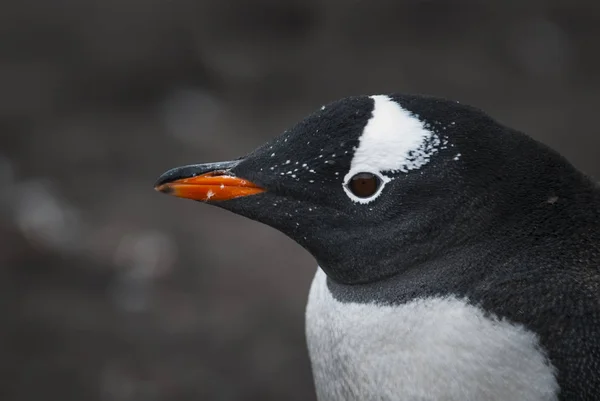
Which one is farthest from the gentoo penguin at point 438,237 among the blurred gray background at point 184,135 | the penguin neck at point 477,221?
the blurred gray background at point 184,135

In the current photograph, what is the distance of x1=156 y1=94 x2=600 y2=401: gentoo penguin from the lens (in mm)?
1441

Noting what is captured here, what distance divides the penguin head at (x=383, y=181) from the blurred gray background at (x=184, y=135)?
7.09 feet

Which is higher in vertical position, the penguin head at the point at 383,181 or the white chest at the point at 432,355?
the penguin head at the point at 383,181

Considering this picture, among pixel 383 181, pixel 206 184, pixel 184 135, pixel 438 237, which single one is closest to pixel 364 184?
pixel 383 181

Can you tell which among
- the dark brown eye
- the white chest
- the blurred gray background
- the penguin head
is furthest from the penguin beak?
the blurred gray background

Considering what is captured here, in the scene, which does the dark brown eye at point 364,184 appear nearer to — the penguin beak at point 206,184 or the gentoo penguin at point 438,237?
the gentoo penguin at point 438,237

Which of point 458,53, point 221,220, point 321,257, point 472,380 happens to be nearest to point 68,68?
point 221,220

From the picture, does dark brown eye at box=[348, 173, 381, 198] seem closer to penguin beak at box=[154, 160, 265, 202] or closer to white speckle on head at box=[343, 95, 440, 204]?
white speckle on head at box=[343, 95, 440, 204]

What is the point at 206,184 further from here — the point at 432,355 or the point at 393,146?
the point at 432,355

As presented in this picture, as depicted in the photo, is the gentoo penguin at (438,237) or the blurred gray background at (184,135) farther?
the blurred gray background at (184,135)

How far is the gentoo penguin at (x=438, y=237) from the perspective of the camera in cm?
144

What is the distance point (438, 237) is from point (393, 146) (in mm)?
180

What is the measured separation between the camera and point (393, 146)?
1.51 metres

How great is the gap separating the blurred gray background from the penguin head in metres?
2.16
